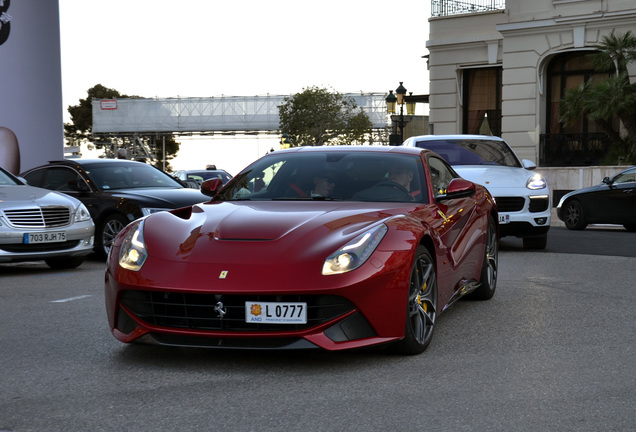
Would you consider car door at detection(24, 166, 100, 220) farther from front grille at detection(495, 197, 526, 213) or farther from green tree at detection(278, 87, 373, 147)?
green tree at detection(278, 87, 373, 147)

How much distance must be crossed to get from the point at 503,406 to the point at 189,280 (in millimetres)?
1815

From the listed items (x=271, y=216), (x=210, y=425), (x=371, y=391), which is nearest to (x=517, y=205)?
(x=271, y=216)

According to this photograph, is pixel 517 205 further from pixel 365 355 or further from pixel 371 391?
pixel 371 391

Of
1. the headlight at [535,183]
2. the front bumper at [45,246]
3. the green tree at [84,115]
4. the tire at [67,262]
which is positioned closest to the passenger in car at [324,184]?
the front bumper at [45,246]

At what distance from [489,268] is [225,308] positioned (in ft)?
12.5

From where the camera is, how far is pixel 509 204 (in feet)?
43.8

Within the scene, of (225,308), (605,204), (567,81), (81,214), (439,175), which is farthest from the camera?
(567,81)

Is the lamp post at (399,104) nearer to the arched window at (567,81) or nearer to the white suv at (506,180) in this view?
the arched window at (567,81)

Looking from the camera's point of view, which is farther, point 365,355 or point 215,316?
point 365,355

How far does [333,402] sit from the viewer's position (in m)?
4.62

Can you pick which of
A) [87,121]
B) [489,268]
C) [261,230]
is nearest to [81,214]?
[489,268]

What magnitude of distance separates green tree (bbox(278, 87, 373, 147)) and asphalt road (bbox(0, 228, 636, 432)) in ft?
189

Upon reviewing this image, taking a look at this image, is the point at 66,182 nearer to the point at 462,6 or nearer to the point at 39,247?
the point at 39,247

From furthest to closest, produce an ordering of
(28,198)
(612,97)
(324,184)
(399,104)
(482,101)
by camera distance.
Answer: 1. (482,101)
2. (399,104)
3. (612,97)
4. (28,198)
5. (324,184)
